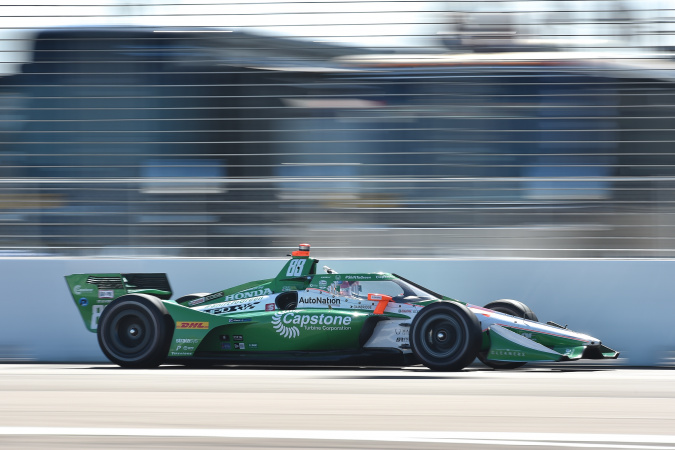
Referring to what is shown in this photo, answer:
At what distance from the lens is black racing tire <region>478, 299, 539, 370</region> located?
829 cm

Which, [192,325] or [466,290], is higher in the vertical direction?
[466,290]

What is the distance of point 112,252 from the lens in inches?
367

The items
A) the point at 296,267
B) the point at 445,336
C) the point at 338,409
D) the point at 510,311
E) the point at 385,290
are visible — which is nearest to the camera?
the point at 338,409

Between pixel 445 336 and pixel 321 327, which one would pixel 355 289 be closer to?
pixel 321 327

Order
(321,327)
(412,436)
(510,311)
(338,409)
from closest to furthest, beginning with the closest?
(412,436) → (338,409) → (321,327) → (510,311)

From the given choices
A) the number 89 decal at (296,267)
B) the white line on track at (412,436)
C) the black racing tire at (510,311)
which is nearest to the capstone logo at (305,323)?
the number 89 decal at (296,267)

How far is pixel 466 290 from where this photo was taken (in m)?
8.88

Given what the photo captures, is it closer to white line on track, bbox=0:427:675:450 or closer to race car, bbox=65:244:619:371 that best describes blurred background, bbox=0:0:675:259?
race car, bbox=65:244:619:371

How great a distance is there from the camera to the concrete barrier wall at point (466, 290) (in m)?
8.47

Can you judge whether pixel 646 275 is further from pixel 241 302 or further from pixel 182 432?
pixel 182 432

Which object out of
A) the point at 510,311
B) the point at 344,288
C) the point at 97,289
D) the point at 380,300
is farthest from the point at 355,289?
the point at 97,289

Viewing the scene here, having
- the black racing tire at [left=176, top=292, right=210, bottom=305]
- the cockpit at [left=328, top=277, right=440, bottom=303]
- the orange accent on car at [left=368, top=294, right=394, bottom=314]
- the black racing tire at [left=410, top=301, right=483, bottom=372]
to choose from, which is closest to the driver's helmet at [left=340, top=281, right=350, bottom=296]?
the cockpit at [left=328, top=277, right=440, bottom=303]

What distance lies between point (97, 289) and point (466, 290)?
334cm

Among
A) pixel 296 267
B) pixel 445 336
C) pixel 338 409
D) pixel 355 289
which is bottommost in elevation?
pixel 338 409
